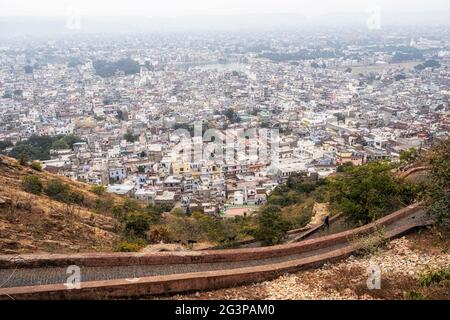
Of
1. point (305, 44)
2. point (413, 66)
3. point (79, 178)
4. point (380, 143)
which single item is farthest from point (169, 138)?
point (305, 44)

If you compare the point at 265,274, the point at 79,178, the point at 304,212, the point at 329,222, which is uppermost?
the point at 265,274

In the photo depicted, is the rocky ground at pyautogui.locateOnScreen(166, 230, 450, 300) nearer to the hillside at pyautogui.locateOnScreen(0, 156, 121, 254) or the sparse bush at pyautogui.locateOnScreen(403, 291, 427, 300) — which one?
the sparse bush at pyautogui.locateOnScreen(403, 291, 427, 300)

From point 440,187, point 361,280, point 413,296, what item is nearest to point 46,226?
point 361,280

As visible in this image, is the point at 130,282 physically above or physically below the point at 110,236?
above

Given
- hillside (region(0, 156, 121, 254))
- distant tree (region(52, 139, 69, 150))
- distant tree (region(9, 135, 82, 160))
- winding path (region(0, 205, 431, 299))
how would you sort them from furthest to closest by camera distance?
distant tree (region(52, 139, 69, 150))
distant tree (region(9, 135, 82, 160))
hillside (region(0, 156, 121, 254))
winding path (region(0, 205, 431, 299))

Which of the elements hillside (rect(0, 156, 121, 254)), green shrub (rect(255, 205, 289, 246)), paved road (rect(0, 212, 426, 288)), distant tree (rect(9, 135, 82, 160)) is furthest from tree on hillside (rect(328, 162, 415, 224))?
distant tree (rect(9, 135, 82, 160))

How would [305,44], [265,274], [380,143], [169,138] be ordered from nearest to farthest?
[265,274]
[380,143]
[169,138]
[305,44]
